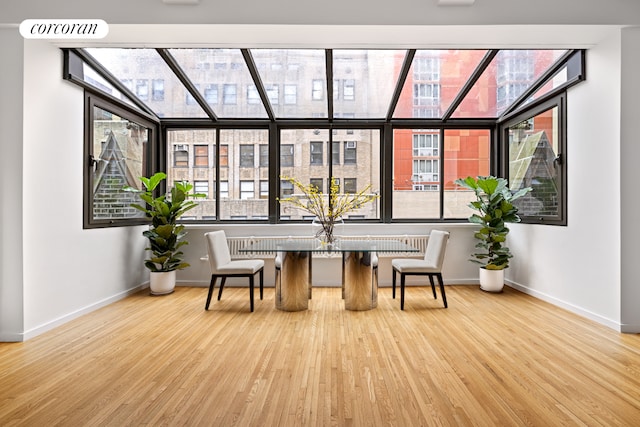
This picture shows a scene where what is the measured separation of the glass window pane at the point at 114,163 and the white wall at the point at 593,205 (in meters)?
5.39

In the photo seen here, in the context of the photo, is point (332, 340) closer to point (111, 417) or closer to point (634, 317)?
point (111, 417)

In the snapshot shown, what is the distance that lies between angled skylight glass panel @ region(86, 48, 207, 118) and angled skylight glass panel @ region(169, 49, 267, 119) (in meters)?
0.24

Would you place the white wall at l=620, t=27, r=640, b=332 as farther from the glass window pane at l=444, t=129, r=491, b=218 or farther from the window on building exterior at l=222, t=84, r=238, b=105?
the window on building exterior at l=222, t=84, r=238, b=105

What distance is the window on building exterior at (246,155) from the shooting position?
20.3 feet

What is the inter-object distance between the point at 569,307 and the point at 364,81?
3.61 metres

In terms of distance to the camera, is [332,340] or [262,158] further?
[262,158]

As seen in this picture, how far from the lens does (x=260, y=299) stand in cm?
499

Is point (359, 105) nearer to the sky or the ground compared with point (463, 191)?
nearer to the sky

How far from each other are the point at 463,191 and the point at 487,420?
457cm

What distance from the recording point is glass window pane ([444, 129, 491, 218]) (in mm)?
6195

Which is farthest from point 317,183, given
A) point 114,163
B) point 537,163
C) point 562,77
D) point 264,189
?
point 562,77

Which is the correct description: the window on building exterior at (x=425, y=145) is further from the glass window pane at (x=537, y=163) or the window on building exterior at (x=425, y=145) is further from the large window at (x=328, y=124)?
the glass window pane at (x=537, y=163)

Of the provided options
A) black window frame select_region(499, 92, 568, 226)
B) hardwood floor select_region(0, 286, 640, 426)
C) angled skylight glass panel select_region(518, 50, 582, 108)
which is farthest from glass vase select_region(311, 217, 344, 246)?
angled skylight glass panel select_region(518, 50, 582, 108)

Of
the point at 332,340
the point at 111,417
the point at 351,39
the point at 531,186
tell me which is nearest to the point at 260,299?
the point at 332,340
